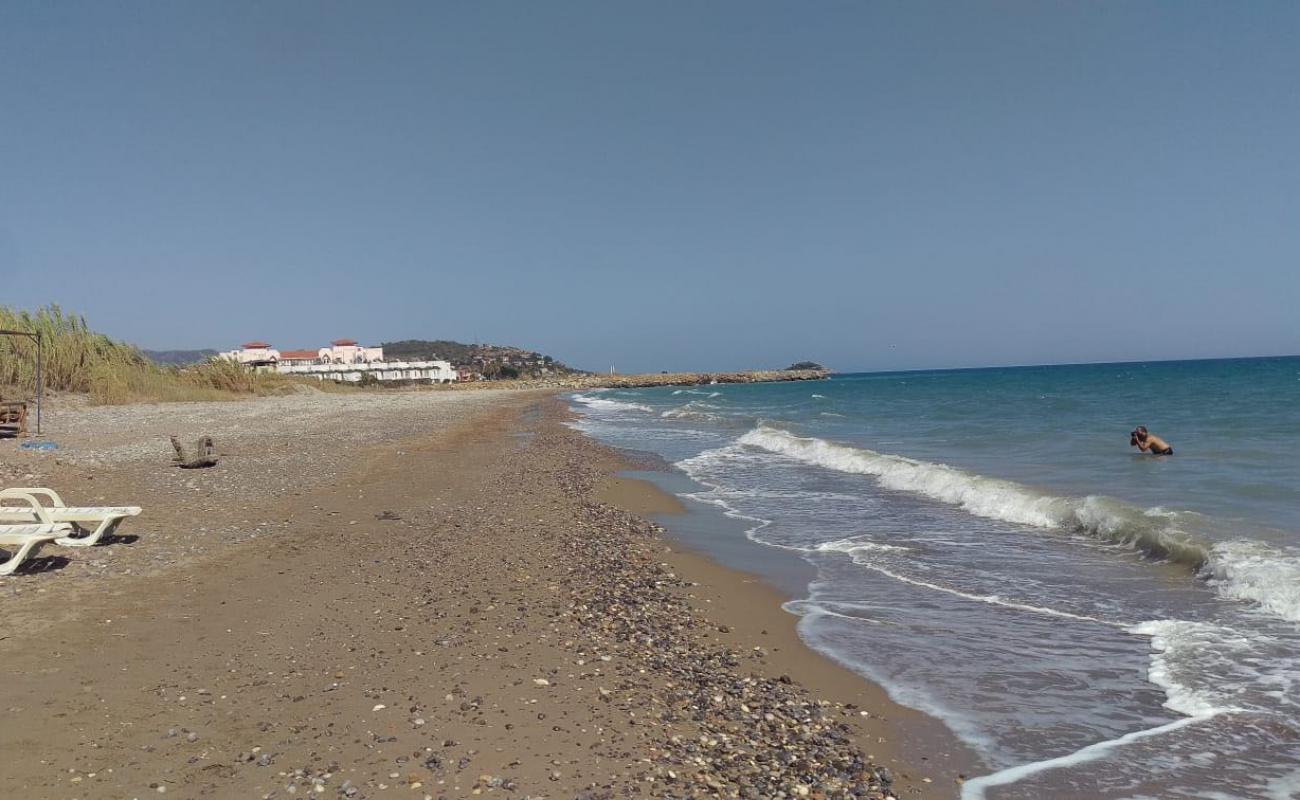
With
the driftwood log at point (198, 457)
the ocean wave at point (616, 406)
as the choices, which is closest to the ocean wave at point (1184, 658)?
the driftwood log at point (198, 457)

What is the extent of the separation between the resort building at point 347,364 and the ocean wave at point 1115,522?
307 ft

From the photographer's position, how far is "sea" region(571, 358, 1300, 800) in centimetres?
422

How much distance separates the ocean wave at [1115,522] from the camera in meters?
7.10

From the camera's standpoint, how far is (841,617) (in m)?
6.68

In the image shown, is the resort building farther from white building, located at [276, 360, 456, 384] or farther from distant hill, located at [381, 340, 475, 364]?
distant hill, located at [381, 340, 475, 364]

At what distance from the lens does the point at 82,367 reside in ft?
103

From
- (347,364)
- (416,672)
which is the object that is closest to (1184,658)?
(416,672)

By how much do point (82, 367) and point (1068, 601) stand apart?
36.8 meters

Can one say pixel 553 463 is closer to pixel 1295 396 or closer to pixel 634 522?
pixel 634 522

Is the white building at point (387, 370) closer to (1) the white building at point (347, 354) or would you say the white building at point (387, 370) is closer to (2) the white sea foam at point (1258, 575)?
(1) the white building at point (347, 354)

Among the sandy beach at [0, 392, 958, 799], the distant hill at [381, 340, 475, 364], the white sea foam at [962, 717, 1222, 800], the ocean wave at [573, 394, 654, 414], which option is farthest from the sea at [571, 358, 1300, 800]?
the distant hill at [381, 340, 475, 364]

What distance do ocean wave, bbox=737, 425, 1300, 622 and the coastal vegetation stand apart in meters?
28.8

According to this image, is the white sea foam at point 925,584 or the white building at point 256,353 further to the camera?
the white building at point 256,353

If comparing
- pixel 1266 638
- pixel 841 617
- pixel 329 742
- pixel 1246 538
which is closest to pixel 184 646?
pixel 329 742
